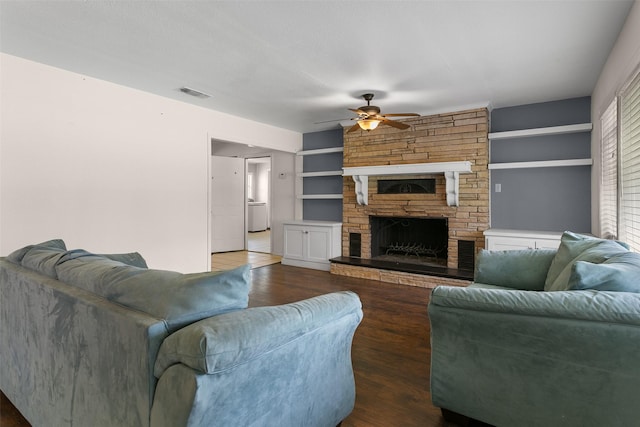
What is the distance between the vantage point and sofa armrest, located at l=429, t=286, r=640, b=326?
135 centimetres

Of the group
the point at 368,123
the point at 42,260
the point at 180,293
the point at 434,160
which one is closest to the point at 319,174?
the point at 434,160

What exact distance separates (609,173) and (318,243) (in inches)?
157

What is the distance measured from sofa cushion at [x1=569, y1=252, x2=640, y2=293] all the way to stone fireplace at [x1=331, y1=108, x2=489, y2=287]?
2991 millimetres

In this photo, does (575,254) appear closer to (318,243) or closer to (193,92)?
(318,243)

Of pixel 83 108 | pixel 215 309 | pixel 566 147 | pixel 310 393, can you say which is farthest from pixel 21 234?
pixel 566 147

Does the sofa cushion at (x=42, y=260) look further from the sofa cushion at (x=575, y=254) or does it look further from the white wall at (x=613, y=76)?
the white wall at (x=613, y=76)

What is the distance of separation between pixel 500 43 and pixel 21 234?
4.73 meters

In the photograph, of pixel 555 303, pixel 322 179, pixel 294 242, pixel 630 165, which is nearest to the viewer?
pixel 555 303

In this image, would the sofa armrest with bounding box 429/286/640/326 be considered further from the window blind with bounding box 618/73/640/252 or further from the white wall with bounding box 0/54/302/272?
the white wall with bounding box 0/54/302/272

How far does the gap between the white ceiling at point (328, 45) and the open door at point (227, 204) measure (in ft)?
11.8

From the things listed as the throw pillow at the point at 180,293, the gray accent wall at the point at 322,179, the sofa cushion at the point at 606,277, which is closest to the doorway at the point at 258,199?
the gray accent wall at the point at 322,179

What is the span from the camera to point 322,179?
6.68 metres

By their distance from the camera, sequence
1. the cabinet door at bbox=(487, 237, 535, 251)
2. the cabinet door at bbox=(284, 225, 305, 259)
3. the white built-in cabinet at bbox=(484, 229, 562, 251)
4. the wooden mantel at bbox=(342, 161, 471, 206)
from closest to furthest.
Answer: the white built-in cabinet at bbox=(484, 229, 562, 251)
the cabinet door at bbox=(487, 237, 535, 251)
the wooden mantel at bbox=(342, 161, 471, 206)
the cabinet door at bbox=(284, 225, 305, 259)

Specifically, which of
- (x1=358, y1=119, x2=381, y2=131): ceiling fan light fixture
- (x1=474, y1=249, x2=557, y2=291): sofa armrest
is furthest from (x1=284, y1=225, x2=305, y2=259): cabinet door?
(x1=474, y1=249, x2=557, y2=291): sofa armrest
